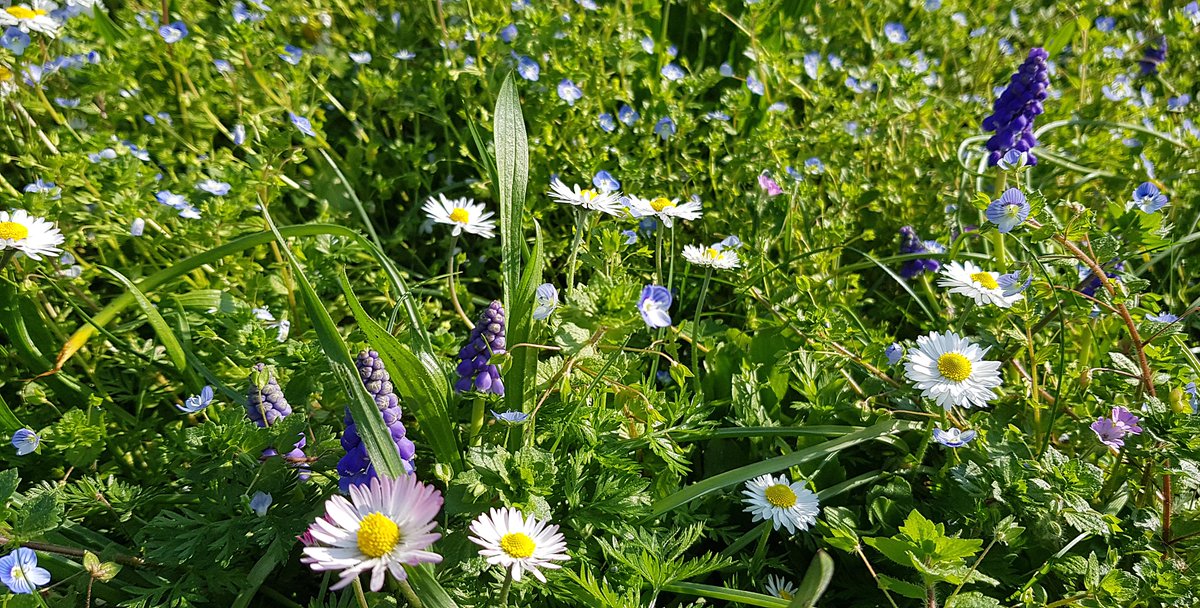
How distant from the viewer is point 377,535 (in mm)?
1146

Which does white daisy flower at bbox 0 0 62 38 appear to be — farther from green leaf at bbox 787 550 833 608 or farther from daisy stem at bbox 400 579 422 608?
green leaf at bbox 787 550 833 608

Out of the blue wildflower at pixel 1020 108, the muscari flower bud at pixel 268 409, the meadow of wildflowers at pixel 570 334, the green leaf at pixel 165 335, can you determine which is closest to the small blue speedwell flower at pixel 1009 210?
the meadow of wildflowers at pixel 570 334

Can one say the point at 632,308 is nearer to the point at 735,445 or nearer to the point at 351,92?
the point at 735,445

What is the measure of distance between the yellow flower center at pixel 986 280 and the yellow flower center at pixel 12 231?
6.45 ft

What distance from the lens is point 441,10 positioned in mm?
2824

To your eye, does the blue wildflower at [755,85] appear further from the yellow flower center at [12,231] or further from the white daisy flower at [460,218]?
the yellow flower center at [12,231]

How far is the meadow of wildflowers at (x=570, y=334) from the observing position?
1472 millimetres

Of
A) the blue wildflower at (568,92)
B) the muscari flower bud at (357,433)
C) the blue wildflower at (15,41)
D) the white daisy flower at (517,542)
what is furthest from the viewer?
the blue wildflower at (568,92)

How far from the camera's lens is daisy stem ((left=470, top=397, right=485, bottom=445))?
1592 mm

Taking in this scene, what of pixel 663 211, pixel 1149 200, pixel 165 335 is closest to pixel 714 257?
pixel 663 211

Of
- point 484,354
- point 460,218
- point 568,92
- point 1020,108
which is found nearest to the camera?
point 484,354

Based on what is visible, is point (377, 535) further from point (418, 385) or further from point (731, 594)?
point (731, 594)

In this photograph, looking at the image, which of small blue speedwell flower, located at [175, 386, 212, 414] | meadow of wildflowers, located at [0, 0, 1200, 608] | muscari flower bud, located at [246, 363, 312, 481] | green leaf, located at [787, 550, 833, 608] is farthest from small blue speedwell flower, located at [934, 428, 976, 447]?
small blue speedwell flower, located at [175, 386, 212, 414]

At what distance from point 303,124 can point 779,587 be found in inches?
69.4
